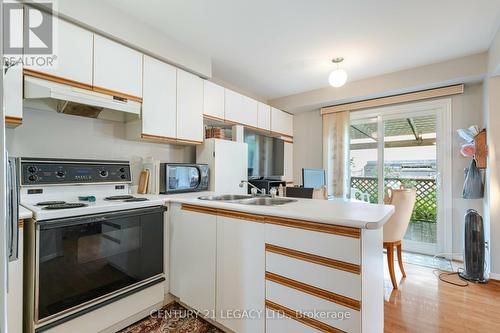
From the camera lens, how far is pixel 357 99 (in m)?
3.60

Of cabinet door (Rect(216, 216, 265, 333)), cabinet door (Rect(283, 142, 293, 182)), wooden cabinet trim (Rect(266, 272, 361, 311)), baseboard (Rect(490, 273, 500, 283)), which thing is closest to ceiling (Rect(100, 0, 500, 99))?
cabinet door (Rect(283, 142, 293, 182))

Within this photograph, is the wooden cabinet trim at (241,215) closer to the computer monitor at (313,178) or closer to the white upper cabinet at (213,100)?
the white upper cabinet at (213,100)

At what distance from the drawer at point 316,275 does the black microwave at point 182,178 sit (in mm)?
1350

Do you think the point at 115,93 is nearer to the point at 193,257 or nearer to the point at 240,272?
the point at 193,257

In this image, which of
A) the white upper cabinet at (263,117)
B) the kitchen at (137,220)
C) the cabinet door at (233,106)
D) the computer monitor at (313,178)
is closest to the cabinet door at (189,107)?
the kitchen at (137,220)

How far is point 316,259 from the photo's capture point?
1.21m

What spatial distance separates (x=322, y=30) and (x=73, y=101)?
2136 mm

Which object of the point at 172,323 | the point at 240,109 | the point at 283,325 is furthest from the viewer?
the point at 240,109

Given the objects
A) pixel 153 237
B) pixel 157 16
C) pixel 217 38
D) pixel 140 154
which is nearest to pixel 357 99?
pixel 217 38

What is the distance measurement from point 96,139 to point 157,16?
119 cm

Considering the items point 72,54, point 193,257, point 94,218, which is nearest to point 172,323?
point 193,257

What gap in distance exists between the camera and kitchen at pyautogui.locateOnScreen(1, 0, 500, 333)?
1.22 metres

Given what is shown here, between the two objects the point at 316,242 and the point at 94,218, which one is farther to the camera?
the point at 94,218

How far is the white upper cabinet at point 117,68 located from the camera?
1.85 meters
